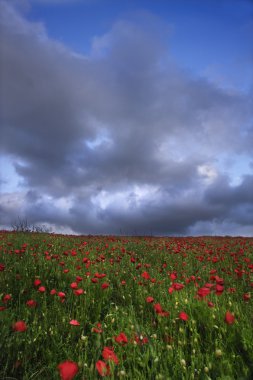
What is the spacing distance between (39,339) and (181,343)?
1777 mm

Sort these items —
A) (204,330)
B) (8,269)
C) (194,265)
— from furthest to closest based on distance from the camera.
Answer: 1. (194,265)
2. (8,269)
3. (204,330)

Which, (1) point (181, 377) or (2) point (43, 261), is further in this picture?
(2) point (43, 261)

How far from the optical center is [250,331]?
3680mm

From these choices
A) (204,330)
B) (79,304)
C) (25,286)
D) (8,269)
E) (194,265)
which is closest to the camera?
(204,330)

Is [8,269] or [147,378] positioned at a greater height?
[8,269]

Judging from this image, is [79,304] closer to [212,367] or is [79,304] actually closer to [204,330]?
[204,330]

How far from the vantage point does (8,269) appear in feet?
22.8

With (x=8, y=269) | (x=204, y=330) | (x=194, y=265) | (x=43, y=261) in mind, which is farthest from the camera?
(x=194, y=265)

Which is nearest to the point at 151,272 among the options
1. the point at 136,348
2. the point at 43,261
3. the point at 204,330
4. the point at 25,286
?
the point at 43,261

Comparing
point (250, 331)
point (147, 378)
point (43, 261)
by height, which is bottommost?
point (147, 378)

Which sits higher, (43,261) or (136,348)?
(43,261)

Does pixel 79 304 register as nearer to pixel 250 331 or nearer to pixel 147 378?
pixel 147 378

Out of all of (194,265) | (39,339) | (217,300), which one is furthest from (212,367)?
(194,265)

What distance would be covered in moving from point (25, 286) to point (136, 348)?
310cm
